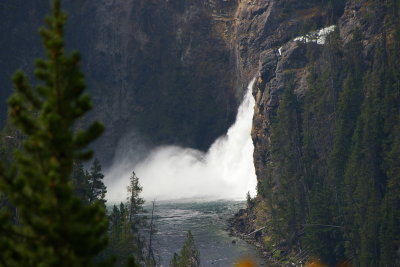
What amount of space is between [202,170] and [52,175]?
10921cm

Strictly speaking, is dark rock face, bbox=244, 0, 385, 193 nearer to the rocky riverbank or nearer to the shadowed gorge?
the shadowed gorge

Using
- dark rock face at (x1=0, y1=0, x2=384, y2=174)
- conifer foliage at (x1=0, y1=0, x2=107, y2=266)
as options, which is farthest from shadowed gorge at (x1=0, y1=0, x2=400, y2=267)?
dark rock face at (x1=0, y1=0, x2=384, y2=174)

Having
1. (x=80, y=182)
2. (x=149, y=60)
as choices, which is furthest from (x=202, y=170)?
(x=80, y=182)

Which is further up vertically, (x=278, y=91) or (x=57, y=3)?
(x=278, y=91)

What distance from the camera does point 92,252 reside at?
14.0 metres

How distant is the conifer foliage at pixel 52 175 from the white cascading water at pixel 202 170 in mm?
87367

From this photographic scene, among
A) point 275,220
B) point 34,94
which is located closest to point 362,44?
point 275,220

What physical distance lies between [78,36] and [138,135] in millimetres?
25581

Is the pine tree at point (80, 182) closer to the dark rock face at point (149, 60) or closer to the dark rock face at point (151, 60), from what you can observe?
the dark rock face at point (151, 60)

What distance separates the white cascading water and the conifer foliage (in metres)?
87.4

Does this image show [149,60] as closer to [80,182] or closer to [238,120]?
[238,120]

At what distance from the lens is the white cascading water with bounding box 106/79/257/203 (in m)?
107

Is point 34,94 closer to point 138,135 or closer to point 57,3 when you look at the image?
point 57,3

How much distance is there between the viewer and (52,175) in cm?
1320
